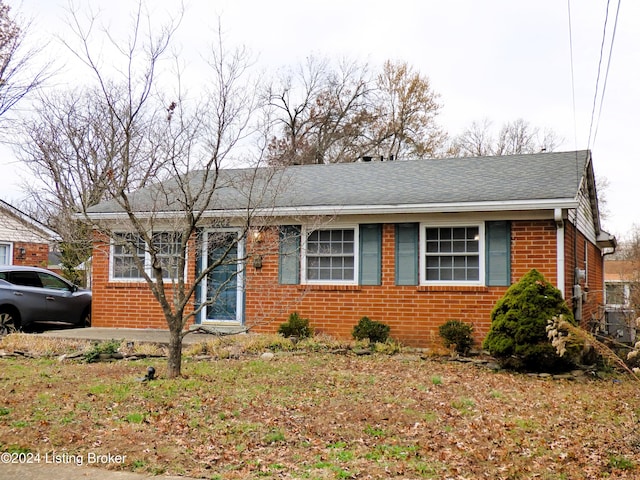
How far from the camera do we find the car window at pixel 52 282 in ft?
44.9

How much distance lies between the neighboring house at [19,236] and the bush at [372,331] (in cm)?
1589

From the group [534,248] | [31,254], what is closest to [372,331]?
[534,248]

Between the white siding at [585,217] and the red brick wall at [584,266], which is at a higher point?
the white siding at [585,217]

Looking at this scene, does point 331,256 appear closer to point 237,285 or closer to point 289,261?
point 289,261

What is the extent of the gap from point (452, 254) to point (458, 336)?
167 cm

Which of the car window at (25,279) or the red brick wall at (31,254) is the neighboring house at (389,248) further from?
the red brick wall at (31,254)

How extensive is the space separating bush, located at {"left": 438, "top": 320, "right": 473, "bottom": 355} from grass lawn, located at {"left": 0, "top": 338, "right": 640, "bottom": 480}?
1.40 metres

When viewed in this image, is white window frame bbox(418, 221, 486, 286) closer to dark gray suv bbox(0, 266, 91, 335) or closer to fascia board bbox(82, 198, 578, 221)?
fascia board bbox(82, 198, 578, 221)

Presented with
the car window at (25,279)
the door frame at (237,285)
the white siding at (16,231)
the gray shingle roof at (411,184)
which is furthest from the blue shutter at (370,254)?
the white siding at (16,231)

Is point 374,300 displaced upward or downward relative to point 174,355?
upward

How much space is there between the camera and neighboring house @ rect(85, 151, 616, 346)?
10.9 metres

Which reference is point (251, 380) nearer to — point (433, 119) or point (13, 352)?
point (13, 352)

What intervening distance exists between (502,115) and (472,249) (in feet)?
88.1

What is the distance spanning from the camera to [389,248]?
38.5 feet
